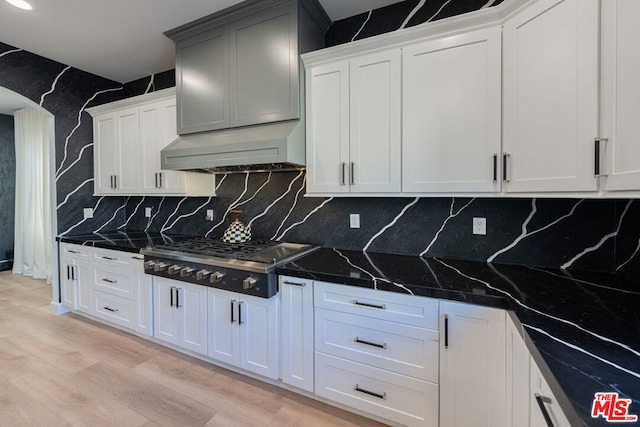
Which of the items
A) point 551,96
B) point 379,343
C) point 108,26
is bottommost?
point 379,343

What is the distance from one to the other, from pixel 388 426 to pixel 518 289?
3.46 feet

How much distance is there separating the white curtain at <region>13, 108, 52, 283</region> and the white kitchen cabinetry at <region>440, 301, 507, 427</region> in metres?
5.51

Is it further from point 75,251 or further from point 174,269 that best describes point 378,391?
point 75,251

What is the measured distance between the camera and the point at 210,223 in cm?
308

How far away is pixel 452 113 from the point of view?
1.70 metres

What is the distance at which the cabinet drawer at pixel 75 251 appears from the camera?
2916 millimetres

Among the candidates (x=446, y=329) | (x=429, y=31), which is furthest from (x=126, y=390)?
(x=429, y=31)

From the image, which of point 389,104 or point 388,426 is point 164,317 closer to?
point 388,426

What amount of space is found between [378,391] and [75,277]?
10.5 feet

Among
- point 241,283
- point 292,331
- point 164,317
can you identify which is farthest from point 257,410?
point 164,317

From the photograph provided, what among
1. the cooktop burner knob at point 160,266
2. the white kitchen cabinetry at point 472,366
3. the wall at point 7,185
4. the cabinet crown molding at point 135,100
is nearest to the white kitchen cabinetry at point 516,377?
the white kitchen cabinetry at point 472,366

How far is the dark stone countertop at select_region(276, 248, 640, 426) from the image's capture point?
0.73 m

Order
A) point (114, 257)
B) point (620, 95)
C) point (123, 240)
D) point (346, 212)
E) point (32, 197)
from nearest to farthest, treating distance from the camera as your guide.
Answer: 1. point (620, 95)
2. point (346, 212)
3. point (114, 257)
4. point (123, 240)
5. point (32, 197)

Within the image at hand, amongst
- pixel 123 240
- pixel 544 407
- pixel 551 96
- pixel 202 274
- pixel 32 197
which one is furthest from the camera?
pixel 32 197
